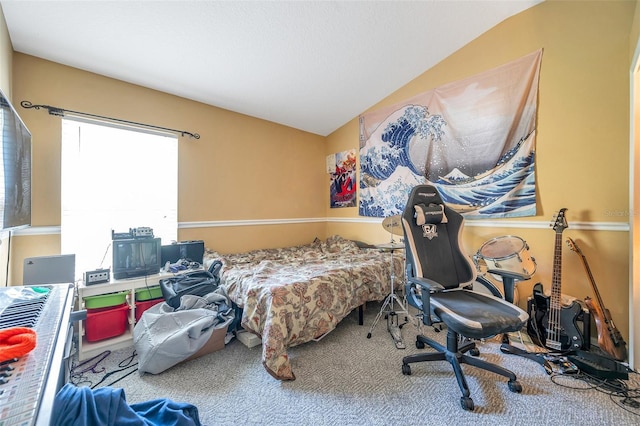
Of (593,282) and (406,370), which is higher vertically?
(593,282)

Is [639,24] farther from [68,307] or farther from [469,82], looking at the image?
[68,307]

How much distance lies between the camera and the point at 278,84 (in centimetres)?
298

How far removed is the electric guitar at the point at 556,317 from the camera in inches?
76.0

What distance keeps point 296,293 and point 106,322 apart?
160 centimetres

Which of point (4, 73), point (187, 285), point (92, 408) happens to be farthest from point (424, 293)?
point (4, 73)

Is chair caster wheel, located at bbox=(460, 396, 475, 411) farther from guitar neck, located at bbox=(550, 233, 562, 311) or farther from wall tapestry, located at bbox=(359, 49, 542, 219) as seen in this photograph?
wall tapestry, located at bbox=(359, 49, 542, 219)

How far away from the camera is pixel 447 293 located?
1.91 meters

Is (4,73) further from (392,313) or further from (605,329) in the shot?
(605,329)

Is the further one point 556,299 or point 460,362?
point 556,299

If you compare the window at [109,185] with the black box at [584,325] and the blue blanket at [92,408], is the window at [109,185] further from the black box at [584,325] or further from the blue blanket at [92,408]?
the black box at [584,325]

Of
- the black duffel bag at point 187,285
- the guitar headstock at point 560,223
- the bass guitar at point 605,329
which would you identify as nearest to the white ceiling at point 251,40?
the guitar headstock at point 560,223

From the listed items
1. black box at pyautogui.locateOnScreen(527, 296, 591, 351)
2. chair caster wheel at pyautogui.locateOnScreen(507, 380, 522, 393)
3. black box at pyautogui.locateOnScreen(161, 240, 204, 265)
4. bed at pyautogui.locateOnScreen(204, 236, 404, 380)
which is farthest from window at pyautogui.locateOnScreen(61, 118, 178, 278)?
black box at pyautogui.locateOnScreen(527, 296, 591, 351)

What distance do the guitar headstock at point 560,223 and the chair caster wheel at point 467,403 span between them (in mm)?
1509

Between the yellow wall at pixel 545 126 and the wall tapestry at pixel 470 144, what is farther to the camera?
the wall tapestry at pixel 470 144
